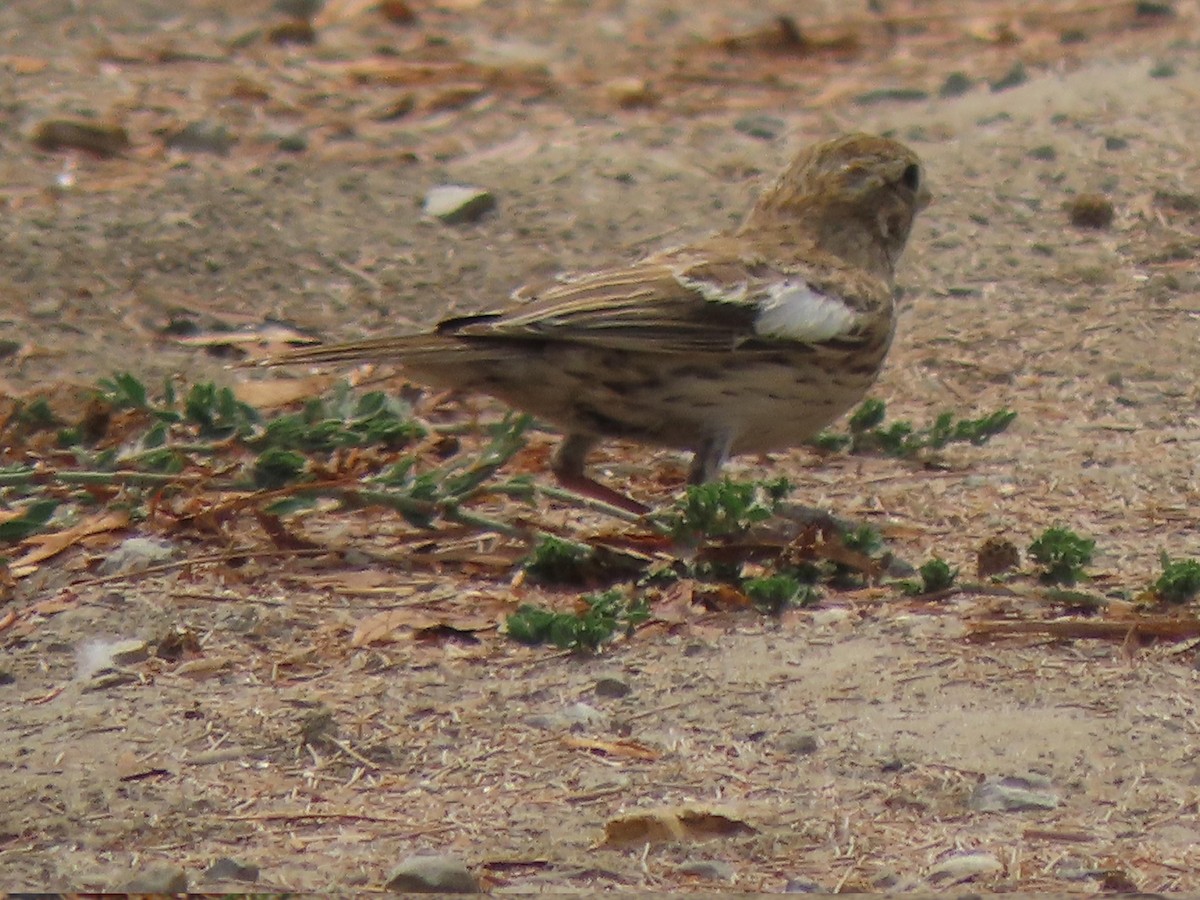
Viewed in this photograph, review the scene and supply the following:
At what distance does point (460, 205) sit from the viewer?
869cm


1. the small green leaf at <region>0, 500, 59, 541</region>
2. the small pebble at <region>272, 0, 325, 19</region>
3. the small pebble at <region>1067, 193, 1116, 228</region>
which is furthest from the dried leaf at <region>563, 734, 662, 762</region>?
the small pebble at <region>272, 0, 325, 19</region>

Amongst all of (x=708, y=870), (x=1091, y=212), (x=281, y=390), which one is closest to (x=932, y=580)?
(x=708, y=870)

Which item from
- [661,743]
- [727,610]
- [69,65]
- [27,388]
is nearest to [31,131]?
[69,65]

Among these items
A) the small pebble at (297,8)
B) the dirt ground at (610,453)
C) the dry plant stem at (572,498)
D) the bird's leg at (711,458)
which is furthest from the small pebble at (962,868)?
the small pebble at (297,8)

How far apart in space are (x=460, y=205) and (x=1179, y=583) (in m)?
4.10

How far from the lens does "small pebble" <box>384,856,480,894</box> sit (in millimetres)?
3984

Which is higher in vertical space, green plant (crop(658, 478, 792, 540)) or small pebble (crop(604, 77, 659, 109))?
small pebble (crop(604, 77, 659, 109))

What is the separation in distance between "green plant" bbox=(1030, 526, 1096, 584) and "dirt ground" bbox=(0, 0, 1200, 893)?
19 centimetres

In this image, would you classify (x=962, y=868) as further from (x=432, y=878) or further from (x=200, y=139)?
(x=200, y=139)

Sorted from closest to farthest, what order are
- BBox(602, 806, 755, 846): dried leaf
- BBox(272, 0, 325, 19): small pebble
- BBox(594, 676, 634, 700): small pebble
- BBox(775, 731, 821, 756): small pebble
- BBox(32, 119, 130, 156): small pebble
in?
BBox(602, 806, 755, 846): dried leaf
BBox(775, 731, 821, 756): small pebble
BBox(594, 676, 634, 700): small pebble
BBox(32, 119, 130, 156): small pebble
BBox(272, 0, 325, 19): small pebble

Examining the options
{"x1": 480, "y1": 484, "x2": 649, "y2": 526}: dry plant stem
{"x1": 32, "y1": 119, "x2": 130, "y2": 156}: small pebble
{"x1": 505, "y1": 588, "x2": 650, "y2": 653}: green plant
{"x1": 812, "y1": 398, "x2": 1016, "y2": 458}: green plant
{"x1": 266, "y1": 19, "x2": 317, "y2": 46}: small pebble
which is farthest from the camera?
{"x1": 266, "y1": 19, "x2": 317, "y2": 46}: small pebble

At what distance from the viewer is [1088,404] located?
23.4 ft

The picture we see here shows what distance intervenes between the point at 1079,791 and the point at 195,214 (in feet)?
16.6

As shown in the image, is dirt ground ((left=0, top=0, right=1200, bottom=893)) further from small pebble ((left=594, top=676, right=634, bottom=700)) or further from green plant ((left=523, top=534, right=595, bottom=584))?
green plant ((left=523, top=534, right=595, bottom=584))
